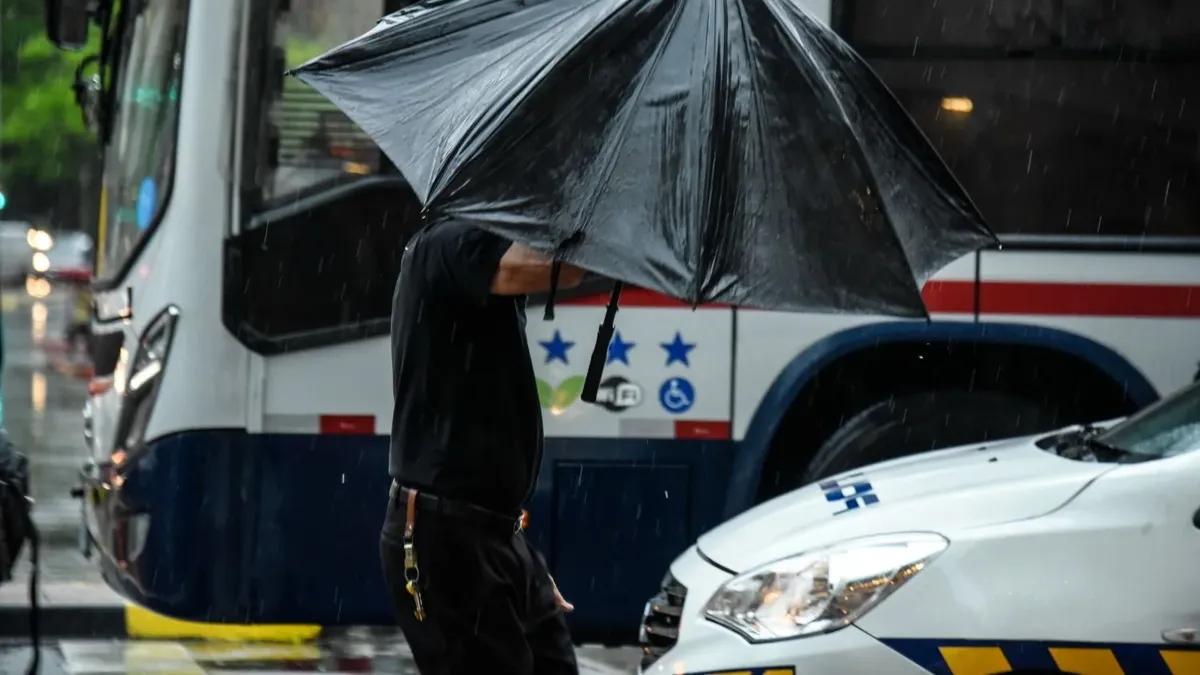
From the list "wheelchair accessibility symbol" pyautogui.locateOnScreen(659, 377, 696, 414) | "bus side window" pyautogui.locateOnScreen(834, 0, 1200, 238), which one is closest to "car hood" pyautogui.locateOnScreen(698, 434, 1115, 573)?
"wheelchair accessibility symbol" pyautogui.locateOnScreen(659, 377, 696, 414)

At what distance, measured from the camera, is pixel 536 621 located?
3873 mm

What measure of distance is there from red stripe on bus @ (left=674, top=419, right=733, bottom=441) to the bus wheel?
1.14 feet

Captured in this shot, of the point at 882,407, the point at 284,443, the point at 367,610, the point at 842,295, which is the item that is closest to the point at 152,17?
the point at 284,443

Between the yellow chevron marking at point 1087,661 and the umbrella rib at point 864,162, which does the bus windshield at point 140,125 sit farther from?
the yellow chevron marking at point 1087,661

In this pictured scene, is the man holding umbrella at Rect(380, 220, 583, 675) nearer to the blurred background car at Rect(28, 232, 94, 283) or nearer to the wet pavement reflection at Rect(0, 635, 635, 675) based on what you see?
the wet pavement reflection at Rect(0, 635, 635, 675)

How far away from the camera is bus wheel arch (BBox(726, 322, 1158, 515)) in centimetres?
589

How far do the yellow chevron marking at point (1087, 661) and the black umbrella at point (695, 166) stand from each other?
93 cm

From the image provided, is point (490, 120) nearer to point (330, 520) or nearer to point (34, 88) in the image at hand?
point (330, 520)

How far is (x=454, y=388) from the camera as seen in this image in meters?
3.68

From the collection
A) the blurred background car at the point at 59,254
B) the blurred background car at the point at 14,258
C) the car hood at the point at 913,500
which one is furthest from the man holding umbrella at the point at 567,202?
the blurred background car at the point at 14,258

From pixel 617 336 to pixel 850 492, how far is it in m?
1.45

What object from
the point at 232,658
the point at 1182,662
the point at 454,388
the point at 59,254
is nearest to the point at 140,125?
the point at 232,658

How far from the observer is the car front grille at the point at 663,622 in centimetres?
440

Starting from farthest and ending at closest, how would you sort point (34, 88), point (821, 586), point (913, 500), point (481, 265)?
point (34, 88)
point (913, 500)
point (821, 586)
point (481, 265)
